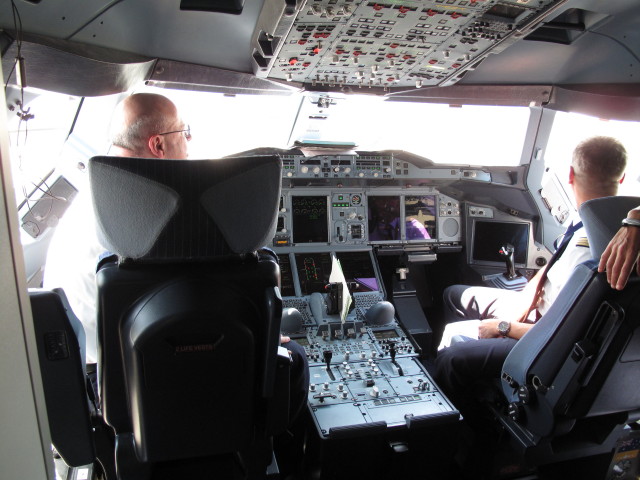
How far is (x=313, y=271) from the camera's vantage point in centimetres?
360

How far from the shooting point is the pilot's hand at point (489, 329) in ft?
8.23

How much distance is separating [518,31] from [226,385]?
2064 mm

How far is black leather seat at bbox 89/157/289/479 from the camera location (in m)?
1.28

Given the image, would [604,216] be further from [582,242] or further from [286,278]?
[286,278]

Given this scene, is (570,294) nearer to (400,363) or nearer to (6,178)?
(400,363)

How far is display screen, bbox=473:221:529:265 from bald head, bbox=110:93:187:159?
2.92m

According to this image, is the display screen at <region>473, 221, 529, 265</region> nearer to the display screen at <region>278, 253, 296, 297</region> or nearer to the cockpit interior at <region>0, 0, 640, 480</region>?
the cockpit interior at <region>0, 0, 640, 480</region>

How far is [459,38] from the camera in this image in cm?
240

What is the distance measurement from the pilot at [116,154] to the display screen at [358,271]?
204cm

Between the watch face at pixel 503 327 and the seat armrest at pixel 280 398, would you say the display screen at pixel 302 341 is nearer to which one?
the watch face at pixel 503 327

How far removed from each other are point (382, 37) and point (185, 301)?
1663 millimetres

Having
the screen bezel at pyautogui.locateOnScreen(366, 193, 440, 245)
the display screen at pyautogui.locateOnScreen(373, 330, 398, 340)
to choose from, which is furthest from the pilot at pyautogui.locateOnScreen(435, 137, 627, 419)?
the screen bezel at pyautogui.locateOnScreen(366, 193, 440, 245)

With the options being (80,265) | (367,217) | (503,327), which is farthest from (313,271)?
(80,265)

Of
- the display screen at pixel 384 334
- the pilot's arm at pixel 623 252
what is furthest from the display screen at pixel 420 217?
the pilot's arm at pixel 623 252
